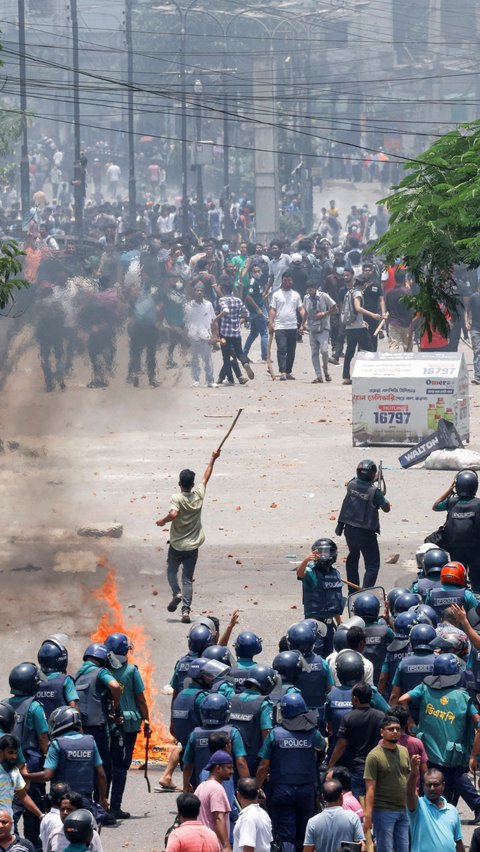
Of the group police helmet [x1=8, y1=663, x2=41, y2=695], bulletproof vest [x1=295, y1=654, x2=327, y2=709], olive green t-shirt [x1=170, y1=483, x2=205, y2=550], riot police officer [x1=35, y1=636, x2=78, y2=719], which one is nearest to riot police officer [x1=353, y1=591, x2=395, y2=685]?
bulletproof vest [x1=295, y1=654, x2=327, y2=709]

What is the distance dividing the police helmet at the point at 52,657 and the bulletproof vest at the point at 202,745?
1.10 meters

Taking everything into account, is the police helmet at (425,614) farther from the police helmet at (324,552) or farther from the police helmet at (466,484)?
the police helmet at (466,484)

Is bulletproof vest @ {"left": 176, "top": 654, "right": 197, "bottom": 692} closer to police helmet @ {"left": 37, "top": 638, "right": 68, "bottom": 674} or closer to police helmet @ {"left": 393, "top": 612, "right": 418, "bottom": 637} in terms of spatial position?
police helmet @ {"left": 37, "top": 638, "right": 68, "bottom": 674}

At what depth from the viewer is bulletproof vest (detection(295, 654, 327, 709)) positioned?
9.08 metres

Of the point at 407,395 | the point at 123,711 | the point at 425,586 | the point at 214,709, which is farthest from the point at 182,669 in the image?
the point at 407,395

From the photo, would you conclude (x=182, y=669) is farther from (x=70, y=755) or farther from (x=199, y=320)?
(x=199, y=320)

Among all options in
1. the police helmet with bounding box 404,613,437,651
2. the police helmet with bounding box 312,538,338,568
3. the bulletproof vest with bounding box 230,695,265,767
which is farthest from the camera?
the police helmet with bounding box 312,538,338,568

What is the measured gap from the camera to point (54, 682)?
352 inches

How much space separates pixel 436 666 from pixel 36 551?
7.42m

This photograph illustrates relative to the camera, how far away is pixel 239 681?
8.67m

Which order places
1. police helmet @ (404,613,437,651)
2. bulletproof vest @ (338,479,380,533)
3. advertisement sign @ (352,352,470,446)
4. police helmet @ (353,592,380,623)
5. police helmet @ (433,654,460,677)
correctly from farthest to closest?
advertisement sign @ (352,352,470,446) < bulletproof vest @ (338,479,380,533) < police helmet @ (353,592,380,623) < police helmet @ (404,613,437,651) < police helmet @ (433,654,460,677)

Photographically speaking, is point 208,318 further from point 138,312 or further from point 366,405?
point 366,405

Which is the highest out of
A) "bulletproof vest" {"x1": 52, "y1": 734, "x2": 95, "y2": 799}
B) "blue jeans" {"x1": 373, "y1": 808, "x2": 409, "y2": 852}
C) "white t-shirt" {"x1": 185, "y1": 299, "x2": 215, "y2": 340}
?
"white t-shirt" {"x1": 185, "y1": 299, "x2": 215, "y2": 340}

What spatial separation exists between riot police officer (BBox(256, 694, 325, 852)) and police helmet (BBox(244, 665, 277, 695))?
0.29 meters
